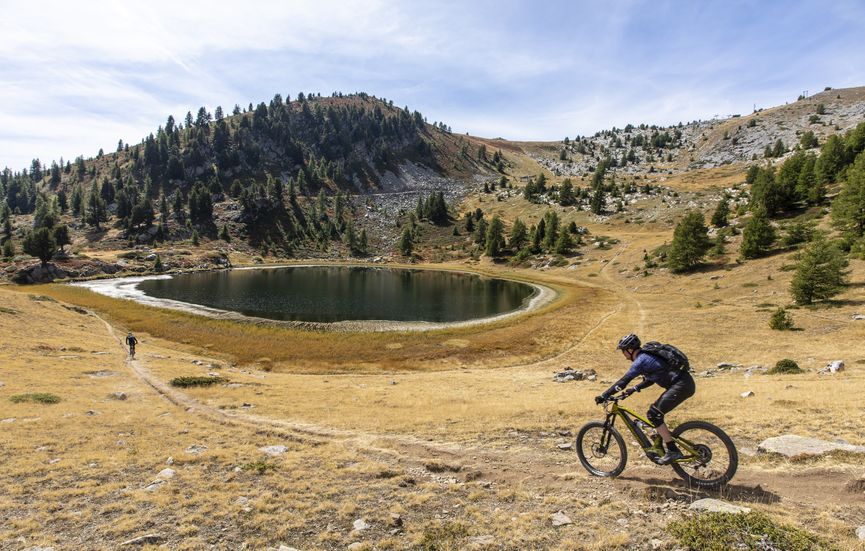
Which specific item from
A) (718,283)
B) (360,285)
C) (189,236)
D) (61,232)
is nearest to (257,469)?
(718,283)

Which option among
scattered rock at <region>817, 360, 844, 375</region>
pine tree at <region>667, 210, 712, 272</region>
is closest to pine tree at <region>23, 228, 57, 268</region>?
scattered rock at <region>817, 360, 844, 375</region>

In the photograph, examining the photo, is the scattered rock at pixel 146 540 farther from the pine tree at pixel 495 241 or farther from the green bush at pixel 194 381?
the pine tree at pixel 495 241

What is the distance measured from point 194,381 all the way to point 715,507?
3445cm

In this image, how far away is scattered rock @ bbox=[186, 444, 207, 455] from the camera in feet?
53.2

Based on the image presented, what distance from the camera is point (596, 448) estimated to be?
12492 mm

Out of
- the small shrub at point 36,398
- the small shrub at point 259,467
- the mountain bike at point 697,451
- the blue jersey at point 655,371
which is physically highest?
the blue jersey at point 655,371

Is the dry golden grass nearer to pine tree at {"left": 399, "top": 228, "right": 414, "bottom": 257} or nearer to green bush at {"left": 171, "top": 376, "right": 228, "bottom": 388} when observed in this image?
green bush at {"left": 171, "top": 376, "right": 228, "bottom": 388}

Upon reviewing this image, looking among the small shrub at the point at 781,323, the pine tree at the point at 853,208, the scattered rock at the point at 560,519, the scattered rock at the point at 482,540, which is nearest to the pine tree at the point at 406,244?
the pine tree at the point at 853,208

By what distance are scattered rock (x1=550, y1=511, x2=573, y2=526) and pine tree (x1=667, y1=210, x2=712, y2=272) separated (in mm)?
99970

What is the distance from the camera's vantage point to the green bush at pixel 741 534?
7516 mm

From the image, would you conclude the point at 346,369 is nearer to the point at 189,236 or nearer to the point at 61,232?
the point at 61,232

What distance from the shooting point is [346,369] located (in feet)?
149

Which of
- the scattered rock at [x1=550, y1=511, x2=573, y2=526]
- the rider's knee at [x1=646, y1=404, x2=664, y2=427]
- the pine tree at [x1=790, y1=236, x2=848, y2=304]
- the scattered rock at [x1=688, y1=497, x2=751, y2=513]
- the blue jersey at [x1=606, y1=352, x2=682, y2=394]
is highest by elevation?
the pine tree at [x1=790, y1=236, x2=848, y2=304]

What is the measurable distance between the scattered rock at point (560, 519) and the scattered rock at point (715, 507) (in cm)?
293
